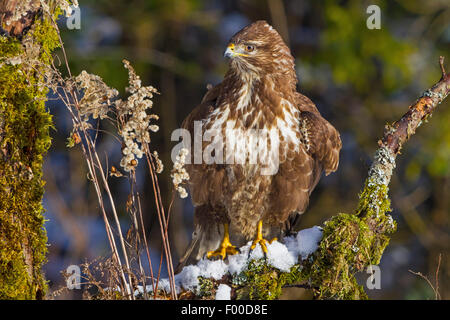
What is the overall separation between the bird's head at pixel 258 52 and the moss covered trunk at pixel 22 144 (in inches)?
54.6

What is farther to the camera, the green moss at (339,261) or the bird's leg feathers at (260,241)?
the bird's leg feathers at (260,241)

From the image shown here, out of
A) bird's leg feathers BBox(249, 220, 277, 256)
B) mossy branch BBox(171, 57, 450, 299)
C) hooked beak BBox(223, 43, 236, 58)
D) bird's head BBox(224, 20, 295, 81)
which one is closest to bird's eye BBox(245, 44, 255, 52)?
bird's head BBox(224, 20, 295, 81)

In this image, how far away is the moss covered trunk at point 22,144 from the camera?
9.60ft

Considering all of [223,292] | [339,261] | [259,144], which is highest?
[259,144]

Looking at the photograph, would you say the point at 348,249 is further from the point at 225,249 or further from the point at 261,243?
the point at 225,249

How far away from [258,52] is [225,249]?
138 centimetres

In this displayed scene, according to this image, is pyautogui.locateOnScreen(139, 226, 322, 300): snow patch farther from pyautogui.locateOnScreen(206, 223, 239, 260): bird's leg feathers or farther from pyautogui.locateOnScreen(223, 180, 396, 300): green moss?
pyautogui.locateOnScreen(206, 223, 239, 260): bird's leg feathers

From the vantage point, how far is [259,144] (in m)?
3.97

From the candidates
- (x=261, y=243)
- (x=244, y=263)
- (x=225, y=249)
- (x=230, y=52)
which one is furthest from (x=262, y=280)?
(x=230, y=52)

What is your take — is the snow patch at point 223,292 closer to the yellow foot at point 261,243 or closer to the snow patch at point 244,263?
the snow patch at point 244,263

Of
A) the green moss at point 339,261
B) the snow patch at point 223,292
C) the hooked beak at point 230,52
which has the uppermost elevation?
the hooked beak at point 230,52

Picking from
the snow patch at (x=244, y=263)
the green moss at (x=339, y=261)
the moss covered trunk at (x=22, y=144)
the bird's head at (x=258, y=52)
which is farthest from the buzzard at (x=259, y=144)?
the moss covered trunk at (x=22, y=144)
